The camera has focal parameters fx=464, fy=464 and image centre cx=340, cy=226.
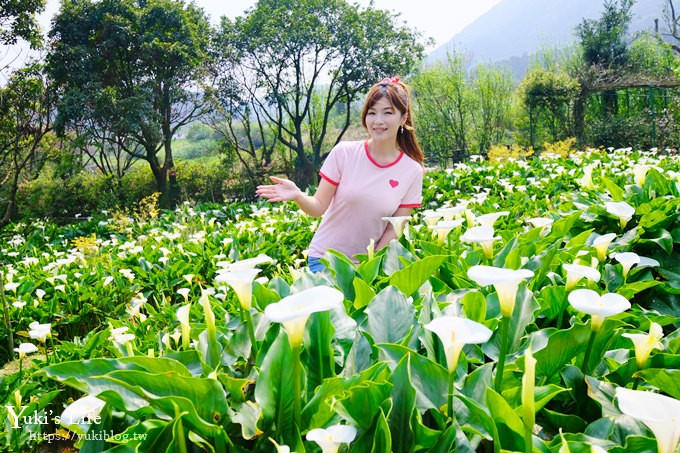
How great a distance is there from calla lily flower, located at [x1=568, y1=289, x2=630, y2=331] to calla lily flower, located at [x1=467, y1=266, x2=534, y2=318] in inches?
3.7

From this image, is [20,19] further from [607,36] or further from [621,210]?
[607,36]

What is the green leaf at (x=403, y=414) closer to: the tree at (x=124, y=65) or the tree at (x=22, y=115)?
the tree at (x=22, y=115)

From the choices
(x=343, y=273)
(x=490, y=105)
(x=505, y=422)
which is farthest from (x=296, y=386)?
(x=490, y=105)

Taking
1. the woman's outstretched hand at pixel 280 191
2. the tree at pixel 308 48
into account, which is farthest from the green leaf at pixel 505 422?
the tree at pixel 308 48

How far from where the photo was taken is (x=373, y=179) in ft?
8.98

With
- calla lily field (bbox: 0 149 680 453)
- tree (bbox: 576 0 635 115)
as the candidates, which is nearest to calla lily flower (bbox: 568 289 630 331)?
calla lily field (bbox: 0 149 680 453)

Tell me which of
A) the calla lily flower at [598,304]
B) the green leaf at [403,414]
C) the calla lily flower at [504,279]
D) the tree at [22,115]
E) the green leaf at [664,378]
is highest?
the tree at [22,115]

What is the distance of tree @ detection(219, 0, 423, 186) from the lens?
16.9 meters

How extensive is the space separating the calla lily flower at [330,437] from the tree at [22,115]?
1137 centimetres

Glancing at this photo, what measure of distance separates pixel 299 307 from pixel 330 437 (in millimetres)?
199

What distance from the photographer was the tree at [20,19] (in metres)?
8.70

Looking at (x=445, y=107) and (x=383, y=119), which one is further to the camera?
(x=445, y=107)

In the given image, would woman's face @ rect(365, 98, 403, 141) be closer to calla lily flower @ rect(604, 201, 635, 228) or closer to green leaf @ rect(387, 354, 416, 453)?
calla lily flower @ rect(604, 201, 635, 228)

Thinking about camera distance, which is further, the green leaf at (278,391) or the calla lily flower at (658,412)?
the green leaf at (278,391)
